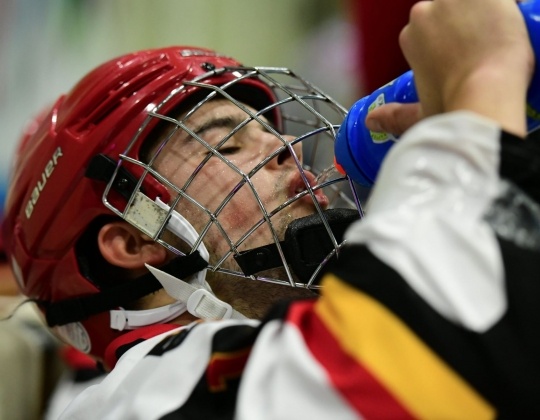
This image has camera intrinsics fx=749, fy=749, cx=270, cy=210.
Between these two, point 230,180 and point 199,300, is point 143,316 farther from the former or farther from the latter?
point 230,180

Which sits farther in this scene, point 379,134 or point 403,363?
point 379,134

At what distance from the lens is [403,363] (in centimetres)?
53

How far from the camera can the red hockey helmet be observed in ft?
3.50

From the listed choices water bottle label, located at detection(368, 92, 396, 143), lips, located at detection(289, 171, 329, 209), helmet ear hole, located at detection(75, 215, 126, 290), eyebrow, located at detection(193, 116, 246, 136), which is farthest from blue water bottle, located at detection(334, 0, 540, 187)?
helmet ear hole, located at detection(75, 215, 126, 290)

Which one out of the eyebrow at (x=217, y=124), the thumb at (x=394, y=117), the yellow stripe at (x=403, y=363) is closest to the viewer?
the yellow stripe at (x=403, y=363)

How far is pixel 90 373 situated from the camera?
162 centimetres

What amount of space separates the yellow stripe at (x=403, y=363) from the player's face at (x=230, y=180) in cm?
45

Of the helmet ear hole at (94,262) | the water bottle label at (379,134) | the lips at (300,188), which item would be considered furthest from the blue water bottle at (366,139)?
the helmet ear hole at (94,262)

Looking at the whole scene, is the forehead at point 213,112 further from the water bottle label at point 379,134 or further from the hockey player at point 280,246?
the water bottle label at point 379,134

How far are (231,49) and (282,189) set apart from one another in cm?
208

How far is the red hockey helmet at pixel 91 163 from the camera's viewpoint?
1067 millimetres

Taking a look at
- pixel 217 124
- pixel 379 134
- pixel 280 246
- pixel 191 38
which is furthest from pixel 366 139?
pixel 191 38

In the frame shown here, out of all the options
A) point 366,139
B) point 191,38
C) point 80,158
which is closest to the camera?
point 366,139

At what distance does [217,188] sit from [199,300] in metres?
0.16
